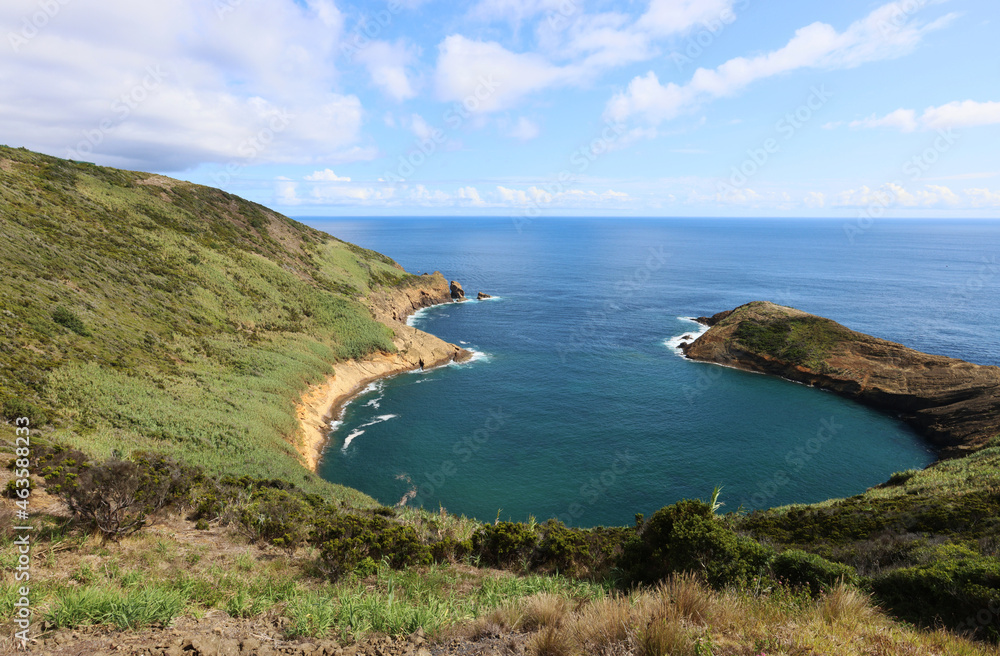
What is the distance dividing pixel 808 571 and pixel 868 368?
56872 millimetres

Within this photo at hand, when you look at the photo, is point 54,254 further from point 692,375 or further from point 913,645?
point 692,375

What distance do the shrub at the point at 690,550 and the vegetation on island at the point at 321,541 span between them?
0.06 meters

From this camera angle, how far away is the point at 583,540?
57.6ft

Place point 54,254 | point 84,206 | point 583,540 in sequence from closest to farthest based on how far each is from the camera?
point 583,540, point 54,254, point 84,206

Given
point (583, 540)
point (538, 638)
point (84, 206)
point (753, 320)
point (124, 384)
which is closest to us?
point (538, 638)

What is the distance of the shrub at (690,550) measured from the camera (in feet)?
44.4

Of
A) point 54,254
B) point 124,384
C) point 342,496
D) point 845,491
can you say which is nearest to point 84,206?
point 54,254

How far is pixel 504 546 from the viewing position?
1630 centimetres

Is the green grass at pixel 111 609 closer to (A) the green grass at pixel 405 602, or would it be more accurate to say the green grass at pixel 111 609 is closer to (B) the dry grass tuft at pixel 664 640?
(A) the green grass at pixel 405 602

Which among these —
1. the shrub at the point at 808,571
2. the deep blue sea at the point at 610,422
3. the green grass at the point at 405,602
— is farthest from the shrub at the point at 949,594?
the deep blue sea at the point at 610,422

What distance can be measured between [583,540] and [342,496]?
17.9 meters

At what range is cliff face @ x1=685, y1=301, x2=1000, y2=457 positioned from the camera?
1797 inches

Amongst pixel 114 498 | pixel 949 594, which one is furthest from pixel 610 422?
pixel 114 498

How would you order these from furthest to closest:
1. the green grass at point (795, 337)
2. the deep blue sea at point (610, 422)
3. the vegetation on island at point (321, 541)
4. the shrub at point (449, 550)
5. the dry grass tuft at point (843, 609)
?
the green grass at point (795, 337), the deep blue sea at point (610, 422), the shrub at point (449, 550), the dry grass tuft at point (843, 609), the vegetation on island at point (321, 541)
